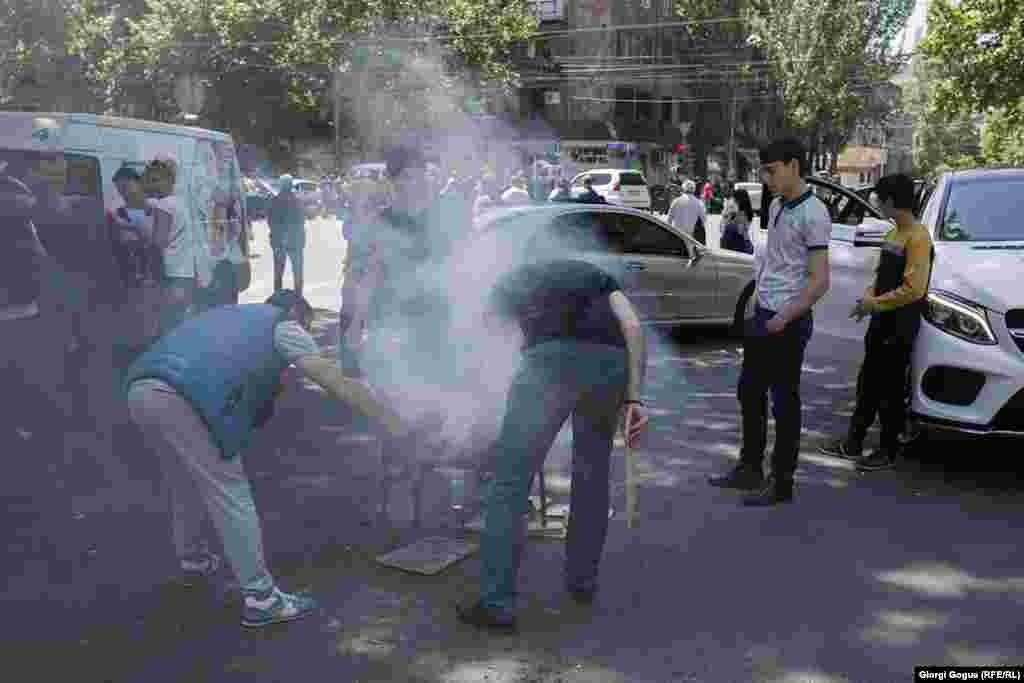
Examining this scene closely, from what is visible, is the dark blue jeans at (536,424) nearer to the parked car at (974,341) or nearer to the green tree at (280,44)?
the parked car at (974,341)

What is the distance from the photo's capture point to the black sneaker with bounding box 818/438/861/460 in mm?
6121

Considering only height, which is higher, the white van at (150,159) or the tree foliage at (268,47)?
the tree foliage at (268,47)

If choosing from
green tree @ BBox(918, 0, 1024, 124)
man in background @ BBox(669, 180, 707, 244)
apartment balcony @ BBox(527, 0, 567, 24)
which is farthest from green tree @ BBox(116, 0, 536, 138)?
A: man in background @ BBox(669, 180, 707, 244)

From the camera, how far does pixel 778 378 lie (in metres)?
5.20

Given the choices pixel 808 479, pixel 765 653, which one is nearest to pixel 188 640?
pixel 765 653

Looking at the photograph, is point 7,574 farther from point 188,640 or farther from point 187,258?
point 187,258

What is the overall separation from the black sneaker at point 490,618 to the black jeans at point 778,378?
6.63ft

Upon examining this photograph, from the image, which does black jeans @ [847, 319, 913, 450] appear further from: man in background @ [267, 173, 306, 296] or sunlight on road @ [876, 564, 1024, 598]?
man in background @ [267, 173, 306, 296]

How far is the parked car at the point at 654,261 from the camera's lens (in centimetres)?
917

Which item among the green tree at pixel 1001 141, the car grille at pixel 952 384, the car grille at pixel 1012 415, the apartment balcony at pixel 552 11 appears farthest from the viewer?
the apartment balcony at pixel 552 11

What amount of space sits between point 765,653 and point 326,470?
9.90 feet

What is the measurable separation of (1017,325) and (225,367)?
161 inches

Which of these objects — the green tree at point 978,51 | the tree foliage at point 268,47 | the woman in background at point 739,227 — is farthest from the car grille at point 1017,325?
the tree foliage at point 268,47

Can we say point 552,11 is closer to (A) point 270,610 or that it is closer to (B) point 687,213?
(B) point 687,213
